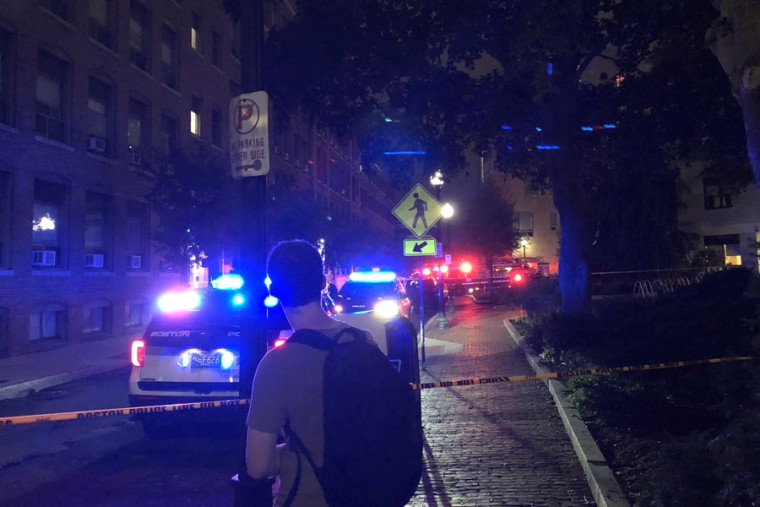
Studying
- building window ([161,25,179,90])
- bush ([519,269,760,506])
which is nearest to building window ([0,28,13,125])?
building window ([161,25,179,90])

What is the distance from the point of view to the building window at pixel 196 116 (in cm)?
2527

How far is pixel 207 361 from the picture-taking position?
6.46 meters

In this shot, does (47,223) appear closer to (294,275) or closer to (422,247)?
(422,247)

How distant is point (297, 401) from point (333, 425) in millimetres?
141

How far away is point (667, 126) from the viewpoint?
11508mm

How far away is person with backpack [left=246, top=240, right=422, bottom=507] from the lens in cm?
180

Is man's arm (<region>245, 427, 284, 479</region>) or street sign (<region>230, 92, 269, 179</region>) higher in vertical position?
street sign (<region>230, 92, 269, 179</region>)

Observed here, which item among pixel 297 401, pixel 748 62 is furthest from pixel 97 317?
pixel 297 401

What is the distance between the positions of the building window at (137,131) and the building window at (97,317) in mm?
5149

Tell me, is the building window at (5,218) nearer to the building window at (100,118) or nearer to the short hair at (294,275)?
the building window at (100,118)

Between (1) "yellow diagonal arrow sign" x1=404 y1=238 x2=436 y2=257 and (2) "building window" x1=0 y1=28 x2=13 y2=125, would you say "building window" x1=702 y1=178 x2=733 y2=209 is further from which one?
(2) "building window" x1=0 y1=28 x2=13 y2=125

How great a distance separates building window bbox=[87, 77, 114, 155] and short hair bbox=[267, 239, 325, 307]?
19178 mm

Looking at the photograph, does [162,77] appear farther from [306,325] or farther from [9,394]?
[306,325]

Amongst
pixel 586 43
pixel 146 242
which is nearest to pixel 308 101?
pixel 586 43
